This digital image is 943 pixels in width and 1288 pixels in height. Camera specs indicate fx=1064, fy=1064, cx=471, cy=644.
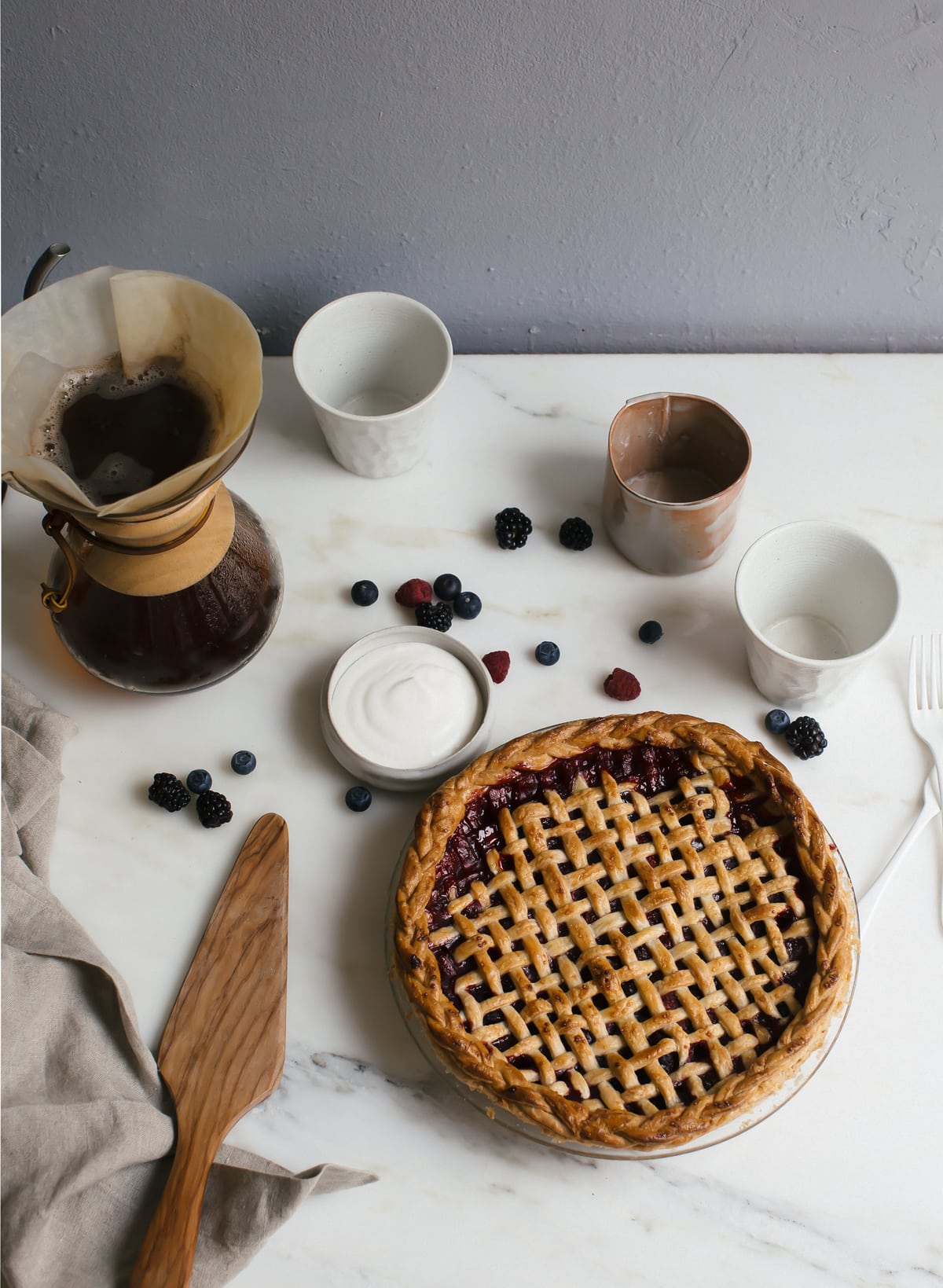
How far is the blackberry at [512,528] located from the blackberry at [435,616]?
0.35ft

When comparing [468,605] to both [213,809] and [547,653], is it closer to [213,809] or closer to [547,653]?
[547,653]

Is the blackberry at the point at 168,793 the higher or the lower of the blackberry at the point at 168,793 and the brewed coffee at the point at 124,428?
the lower

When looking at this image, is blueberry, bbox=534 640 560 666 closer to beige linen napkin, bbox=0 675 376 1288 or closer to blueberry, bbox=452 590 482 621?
blueberry, bbox=452 590 482 621

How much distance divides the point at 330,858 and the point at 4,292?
0.78 m

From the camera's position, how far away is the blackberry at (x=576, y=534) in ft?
3.85

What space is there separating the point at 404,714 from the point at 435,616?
0.44 ft

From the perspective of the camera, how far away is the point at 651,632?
3.68ft

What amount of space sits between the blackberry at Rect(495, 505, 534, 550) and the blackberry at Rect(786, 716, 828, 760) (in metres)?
0.35

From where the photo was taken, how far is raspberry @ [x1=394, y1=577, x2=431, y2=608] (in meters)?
1.15

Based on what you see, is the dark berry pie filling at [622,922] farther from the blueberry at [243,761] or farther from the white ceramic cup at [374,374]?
the white ceramic cup at [374,374]

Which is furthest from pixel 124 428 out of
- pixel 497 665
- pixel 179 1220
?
pixel 179 1220

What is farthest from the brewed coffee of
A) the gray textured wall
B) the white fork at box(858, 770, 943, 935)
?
the white fork at box(858, 770, 943, 935)

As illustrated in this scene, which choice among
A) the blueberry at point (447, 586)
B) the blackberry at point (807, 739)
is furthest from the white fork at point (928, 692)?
the blueberry at point (447, 586)

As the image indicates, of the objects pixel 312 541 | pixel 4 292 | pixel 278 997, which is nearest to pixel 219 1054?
pixel 278 997
